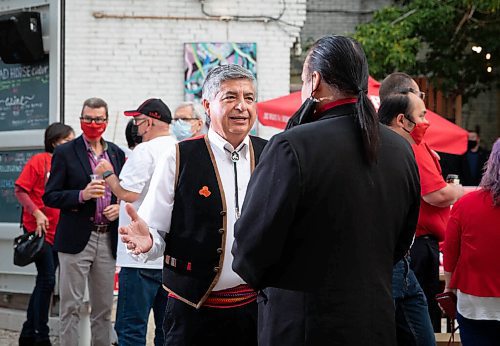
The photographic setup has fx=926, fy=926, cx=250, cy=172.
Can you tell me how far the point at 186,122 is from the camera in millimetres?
7188

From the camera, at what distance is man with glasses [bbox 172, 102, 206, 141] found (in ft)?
23.4

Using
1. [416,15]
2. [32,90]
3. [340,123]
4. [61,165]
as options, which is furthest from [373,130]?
[416,15]

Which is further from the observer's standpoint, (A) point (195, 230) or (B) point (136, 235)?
(A) point (195, 230)

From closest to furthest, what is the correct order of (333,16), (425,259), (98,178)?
(425,259) → (98,178) → (333,16)

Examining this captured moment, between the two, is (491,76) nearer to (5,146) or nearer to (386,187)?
(5,146)

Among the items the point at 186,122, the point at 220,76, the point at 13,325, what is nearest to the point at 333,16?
the point at 13,325

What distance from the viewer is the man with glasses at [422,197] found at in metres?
5.15

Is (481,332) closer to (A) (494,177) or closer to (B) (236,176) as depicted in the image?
(A) (494,177)

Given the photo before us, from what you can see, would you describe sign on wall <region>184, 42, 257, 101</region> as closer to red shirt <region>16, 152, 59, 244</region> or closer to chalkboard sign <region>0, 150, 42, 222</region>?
chalkboard sign <region>0, 150, 42, 222</region>

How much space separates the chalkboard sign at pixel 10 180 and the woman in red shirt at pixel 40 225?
1.35m

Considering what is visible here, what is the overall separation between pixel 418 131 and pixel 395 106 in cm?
21

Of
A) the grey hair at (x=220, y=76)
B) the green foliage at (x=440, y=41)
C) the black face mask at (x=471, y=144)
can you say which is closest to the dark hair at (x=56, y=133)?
the grey hair at (x=220, y=76)

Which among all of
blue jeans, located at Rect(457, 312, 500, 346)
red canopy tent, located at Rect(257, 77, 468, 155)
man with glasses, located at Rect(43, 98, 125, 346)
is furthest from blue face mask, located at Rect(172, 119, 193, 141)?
red canopy tent, located at Rect(257, 77, 468, 155)

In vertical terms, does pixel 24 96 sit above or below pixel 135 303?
above
